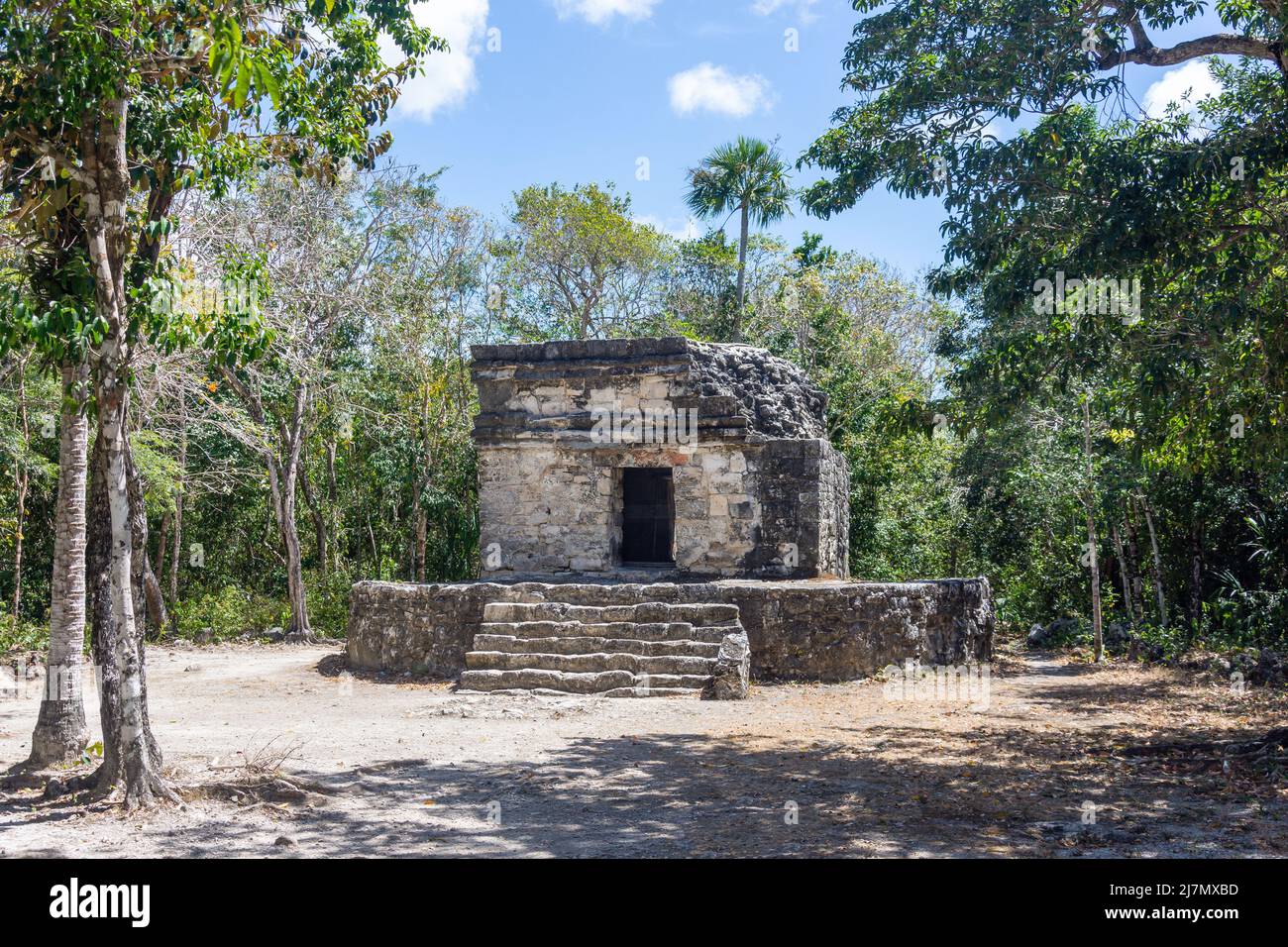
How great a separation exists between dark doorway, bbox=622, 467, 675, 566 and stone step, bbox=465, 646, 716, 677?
3.72 m

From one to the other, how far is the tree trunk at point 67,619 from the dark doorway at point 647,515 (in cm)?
822

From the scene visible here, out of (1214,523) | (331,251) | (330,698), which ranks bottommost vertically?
(330,698)

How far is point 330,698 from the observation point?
1004 cm

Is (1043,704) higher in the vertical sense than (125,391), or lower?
lower

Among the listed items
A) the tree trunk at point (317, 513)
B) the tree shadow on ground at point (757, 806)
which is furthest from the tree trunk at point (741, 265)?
the tree shadow on ground at point (757, 806)

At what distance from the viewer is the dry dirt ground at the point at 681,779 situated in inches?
196

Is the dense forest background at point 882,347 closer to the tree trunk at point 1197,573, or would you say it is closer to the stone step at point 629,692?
the tree trunk at point 1197,573

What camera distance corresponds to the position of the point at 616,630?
35.0 feet

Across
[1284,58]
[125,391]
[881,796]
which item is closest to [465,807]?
[881,796]

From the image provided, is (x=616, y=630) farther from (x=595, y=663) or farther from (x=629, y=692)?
(x=629, y=692)

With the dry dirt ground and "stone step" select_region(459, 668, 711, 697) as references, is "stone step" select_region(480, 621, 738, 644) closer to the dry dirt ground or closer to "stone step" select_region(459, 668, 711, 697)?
"stone step" select_region(459, 668, 711, 697)

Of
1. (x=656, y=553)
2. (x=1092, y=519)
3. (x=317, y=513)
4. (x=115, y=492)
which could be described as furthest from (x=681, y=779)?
(x=317, y=513)
